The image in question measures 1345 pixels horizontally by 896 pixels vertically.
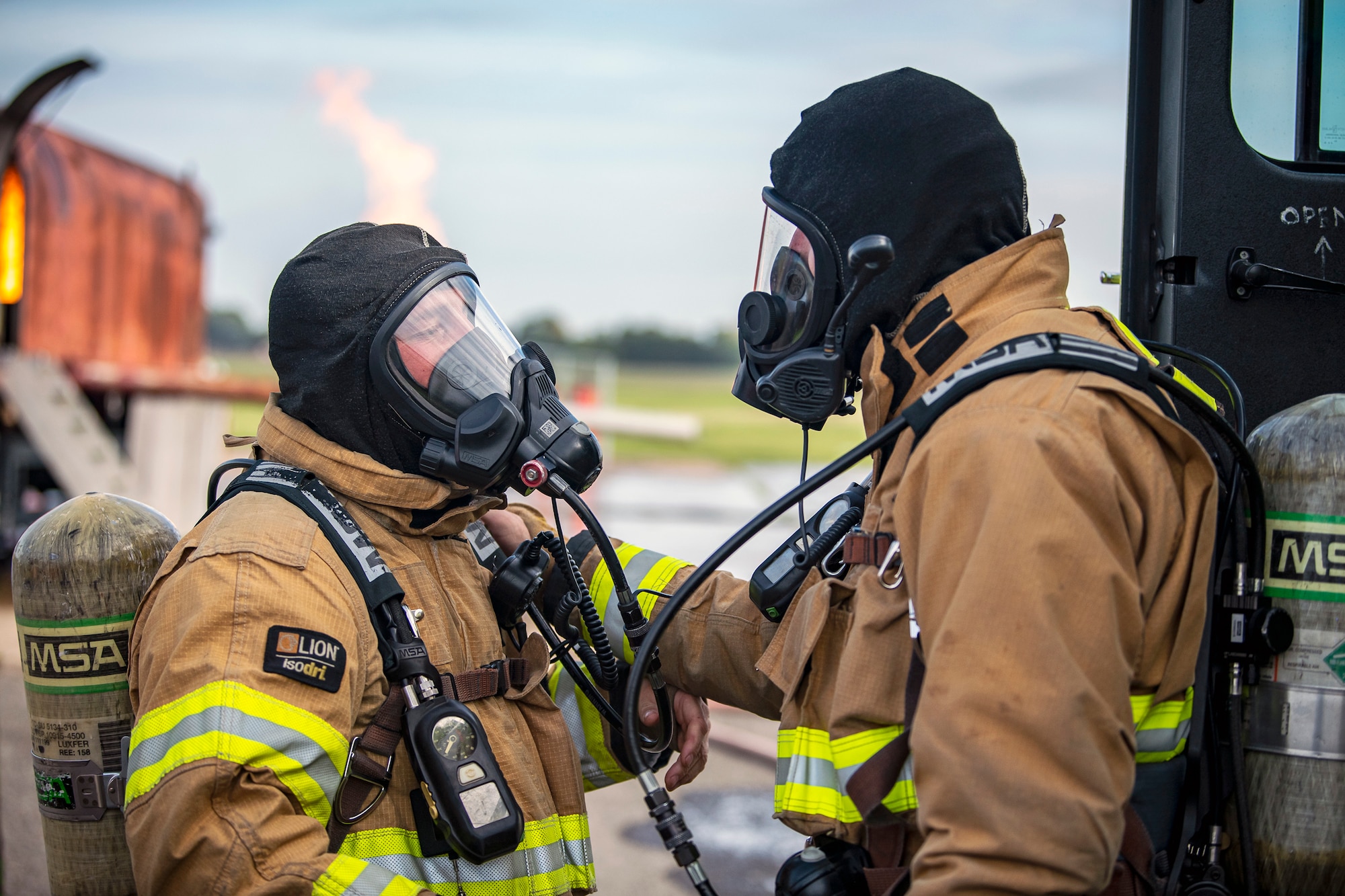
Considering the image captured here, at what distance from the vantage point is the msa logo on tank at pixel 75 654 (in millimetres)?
2207

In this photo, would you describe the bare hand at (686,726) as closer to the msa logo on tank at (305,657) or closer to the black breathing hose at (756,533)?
the black breathing hose at (756,533)

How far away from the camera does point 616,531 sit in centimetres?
1470

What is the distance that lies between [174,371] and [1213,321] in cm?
935

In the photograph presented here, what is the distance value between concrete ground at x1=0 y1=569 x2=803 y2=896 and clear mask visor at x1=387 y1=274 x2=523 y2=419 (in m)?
2.86

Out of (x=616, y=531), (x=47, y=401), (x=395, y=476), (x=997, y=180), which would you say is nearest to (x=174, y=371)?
(x=47, y=401)

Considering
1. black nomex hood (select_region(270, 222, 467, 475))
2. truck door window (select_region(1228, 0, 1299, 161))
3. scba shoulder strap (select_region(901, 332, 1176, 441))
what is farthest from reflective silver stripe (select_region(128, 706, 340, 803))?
truck door window (select_region(1228, 0, 1299, 161))

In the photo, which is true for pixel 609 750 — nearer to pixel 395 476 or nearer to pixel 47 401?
pixel 395 476

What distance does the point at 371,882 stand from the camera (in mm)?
Answer: 1858

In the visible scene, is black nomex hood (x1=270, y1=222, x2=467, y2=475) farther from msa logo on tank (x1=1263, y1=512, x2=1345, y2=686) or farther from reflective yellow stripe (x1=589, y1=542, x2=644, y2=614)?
msa logo on tank (x1=1263, y1=512, x2=1345, y2=686)

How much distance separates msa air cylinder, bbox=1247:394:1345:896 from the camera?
5.98ft

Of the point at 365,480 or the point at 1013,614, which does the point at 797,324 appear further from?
the point at 365,480

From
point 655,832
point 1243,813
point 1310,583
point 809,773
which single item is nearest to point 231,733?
point 809,773

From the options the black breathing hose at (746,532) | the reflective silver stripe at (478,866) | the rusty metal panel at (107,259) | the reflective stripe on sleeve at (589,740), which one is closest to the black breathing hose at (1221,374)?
the black breathing hose at (746,532)

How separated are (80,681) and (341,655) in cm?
65
